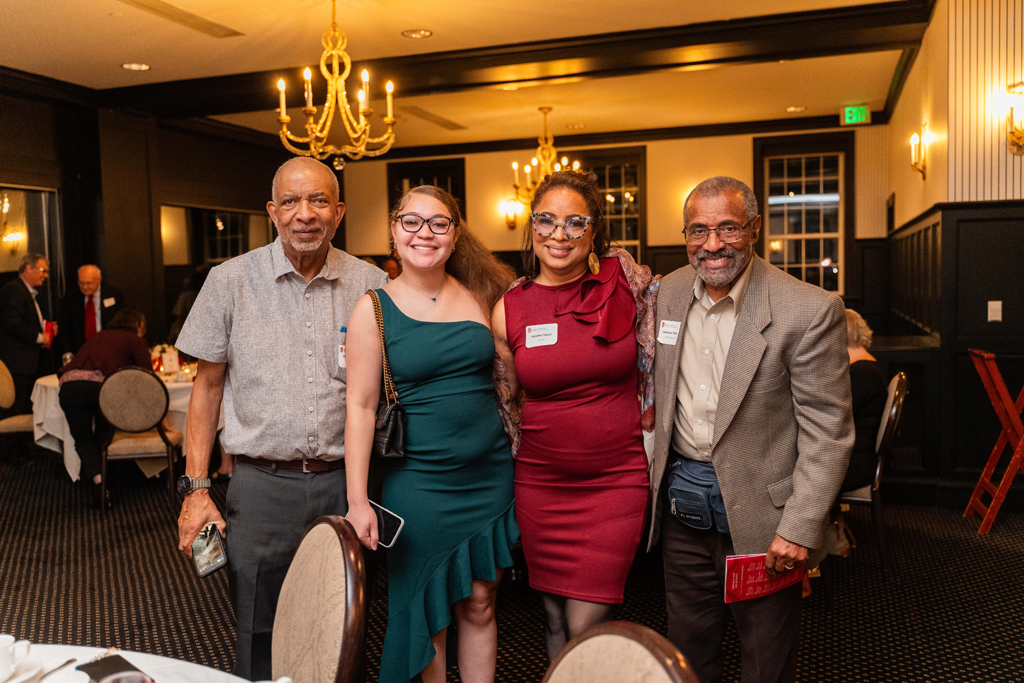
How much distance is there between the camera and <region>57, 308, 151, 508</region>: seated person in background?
16.6ft

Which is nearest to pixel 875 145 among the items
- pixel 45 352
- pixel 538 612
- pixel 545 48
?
pixel 545 48

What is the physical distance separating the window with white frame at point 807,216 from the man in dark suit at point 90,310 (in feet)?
25.7

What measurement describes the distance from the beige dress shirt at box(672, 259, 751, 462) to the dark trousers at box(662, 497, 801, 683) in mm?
228

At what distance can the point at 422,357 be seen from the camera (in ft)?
6.31

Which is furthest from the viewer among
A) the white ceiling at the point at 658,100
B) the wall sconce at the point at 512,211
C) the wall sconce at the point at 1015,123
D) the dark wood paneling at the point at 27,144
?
the wall sconce at the point at 512,211

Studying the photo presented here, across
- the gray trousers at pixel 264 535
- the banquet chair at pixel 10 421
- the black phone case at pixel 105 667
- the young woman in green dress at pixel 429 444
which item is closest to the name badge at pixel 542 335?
the young woman in green dress at pixel 429 444

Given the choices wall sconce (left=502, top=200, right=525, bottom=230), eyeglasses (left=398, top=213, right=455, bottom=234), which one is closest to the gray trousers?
eyeglasses (left=398, top=213, right=455, bottom=234)

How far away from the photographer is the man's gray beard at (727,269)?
176cm

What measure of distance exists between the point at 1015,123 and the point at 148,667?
5197 mm

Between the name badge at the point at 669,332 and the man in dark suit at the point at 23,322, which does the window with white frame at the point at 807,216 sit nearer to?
the man in dark suit at the point at 23,322

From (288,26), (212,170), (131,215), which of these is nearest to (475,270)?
(288,26)

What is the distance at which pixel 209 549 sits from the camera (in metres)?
2.00

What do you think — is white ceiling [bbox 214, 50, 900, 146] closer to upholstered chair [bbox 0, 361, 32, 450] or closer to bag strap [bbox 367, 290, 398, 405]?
upholstered chair [bbox 0, 361, 32, 450]

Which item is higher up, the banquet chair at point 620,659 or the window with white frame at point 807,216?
the window with white frame at point 807,216
